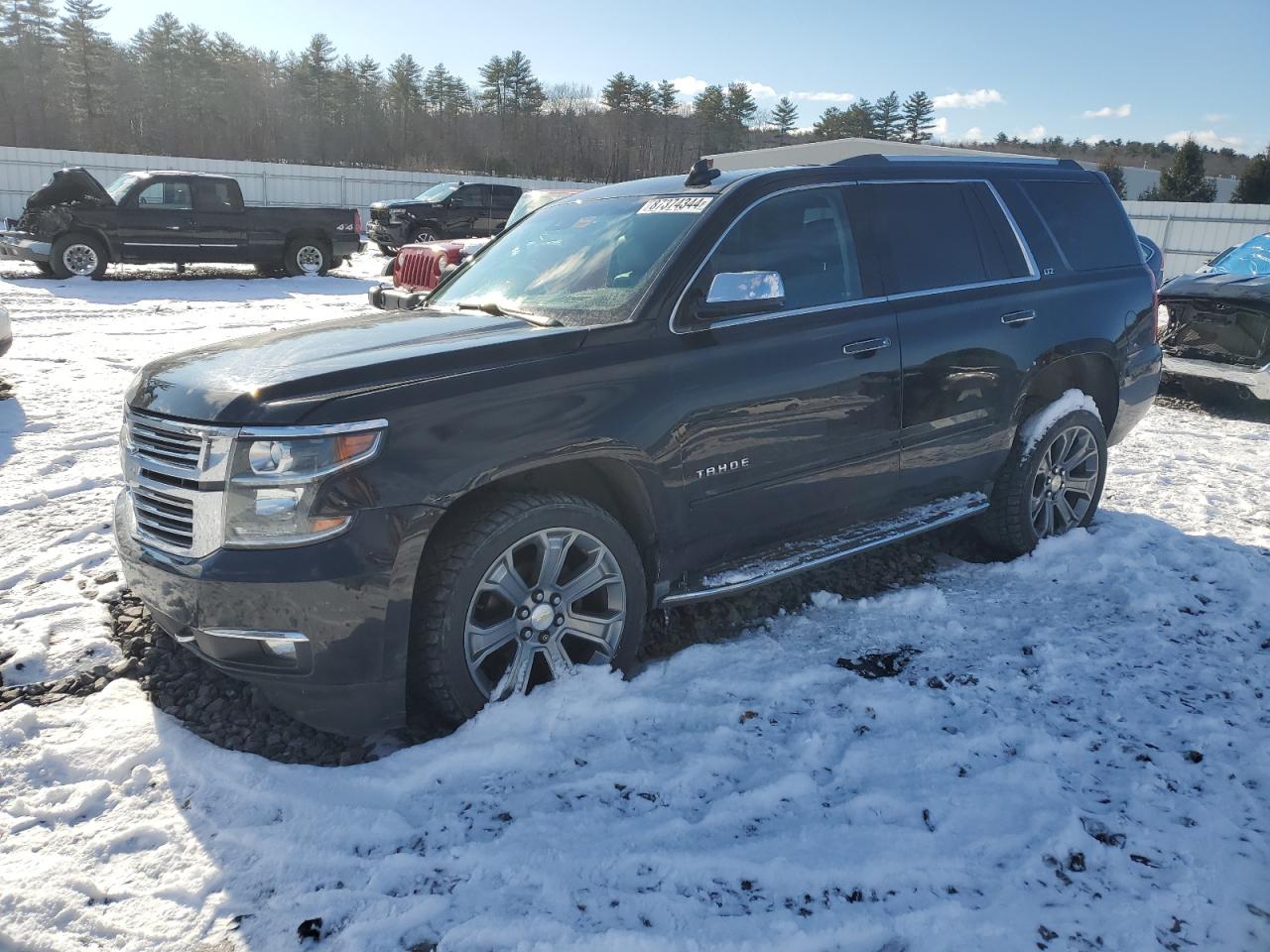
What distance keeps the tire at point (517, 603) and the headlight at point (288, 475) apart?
Answer: 0.42 meters

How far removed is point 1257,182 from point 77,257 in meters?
39.0

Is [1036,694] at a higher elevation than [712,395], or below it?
below

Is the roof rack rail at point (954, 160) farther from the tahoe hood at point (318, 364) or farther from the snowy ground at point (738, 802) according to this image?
the snowy ground at point (738, 802)

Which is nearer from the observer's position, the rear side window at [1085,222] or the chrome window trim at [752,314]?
the chrome window trim at [752,314]

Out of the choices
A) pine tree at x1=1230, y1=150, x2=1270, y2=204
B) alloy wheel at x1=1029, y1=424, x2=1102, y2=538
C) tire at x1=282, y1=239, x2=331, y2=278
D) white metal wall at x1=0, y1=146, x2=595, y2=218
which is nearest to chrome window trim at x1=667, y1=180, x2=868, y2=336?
alloy wheel at x1=1029, y1=424, x2=1102, y2=538

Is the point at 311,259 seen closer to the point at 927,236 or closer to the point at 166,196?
the point at 166,196

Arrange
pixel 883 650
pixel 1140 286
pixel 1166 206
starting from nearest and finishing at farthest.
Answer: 1. pixel 883 650
2. pixel 1140 286
3. pixel 1166 206

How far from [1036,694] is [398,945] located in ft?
8.16

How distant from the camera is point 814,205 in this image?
388 centimetres

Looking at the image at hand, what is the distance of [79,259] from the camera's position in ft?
50.7

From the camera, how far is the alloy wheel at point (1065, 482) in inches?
189

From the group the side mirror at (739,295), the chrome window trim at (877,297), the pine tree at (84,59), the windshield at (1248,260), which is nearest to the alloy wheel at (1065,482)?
the chrome window trim at (877,297)

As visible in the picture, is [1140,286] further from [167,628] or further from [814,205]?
[167,628]

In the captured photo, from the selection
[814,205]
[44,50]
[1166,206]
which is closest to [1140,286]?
[814,205]
